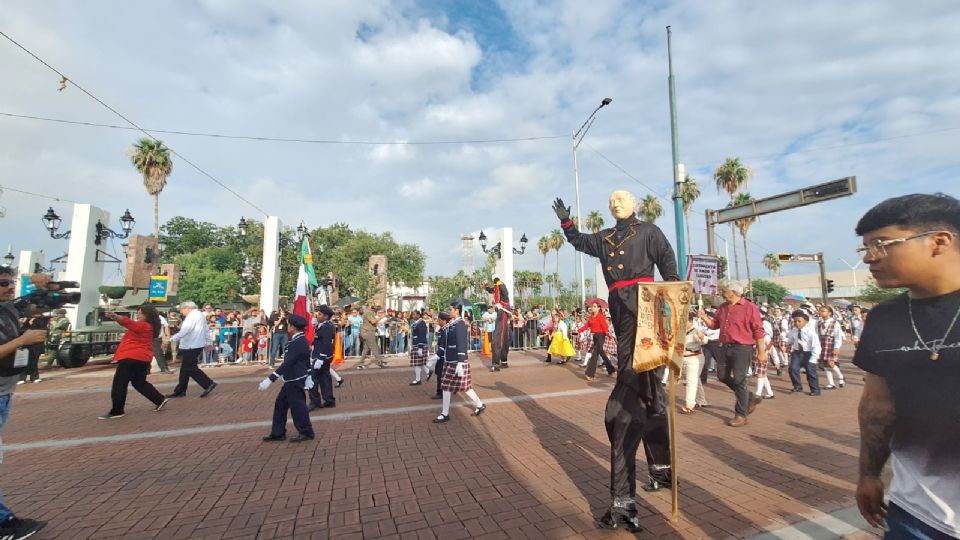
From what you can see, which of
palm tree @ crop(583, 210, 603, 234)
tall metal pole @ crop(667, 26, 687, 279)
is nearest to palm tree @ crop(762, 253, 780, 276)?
palm tree @ crop(583, 210, 603, 234)

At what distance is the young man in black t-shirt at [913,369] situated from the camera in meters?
1.40

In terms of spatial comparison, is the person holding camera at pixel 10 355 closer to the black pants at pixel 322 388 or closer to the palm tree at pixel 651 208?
the black pants at pixel 322 388

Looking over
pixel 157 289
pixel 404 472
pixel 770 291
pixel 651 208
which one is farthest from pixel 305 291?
pixel 770 291

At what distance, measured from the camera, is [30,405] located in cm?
805

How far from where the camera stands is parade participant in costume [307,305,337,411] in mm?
7359

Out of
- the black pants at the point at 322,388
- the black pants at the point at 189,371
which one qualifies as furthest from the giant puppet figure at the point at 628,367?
the black pants at the point at 189,371

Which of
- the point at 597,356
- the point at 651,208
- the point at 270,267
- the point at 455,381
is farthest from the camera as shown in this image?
the point at 651,208

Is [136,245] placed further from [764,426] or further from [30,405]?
[764,426]

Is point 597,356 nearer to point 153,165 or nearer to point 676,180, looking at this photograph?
point 676,180

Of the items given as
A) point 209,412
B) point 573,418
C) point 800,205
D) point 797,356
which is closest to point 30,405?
point 209,412

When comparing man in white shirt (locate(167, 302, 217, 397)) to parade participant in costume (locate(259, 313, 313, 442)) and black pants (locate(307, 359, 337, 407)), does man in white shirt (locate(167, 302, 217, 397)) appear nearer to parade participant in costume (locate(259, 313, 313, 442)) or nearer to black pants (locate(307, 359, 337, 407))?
black pants (locate(307, 359, 337, 407))

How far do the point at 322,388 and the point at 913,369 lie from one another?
7.71m

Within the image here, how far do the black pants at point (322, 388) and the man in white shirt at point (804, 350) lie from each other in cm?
878

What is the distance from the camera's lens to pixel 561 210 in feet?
13.1
